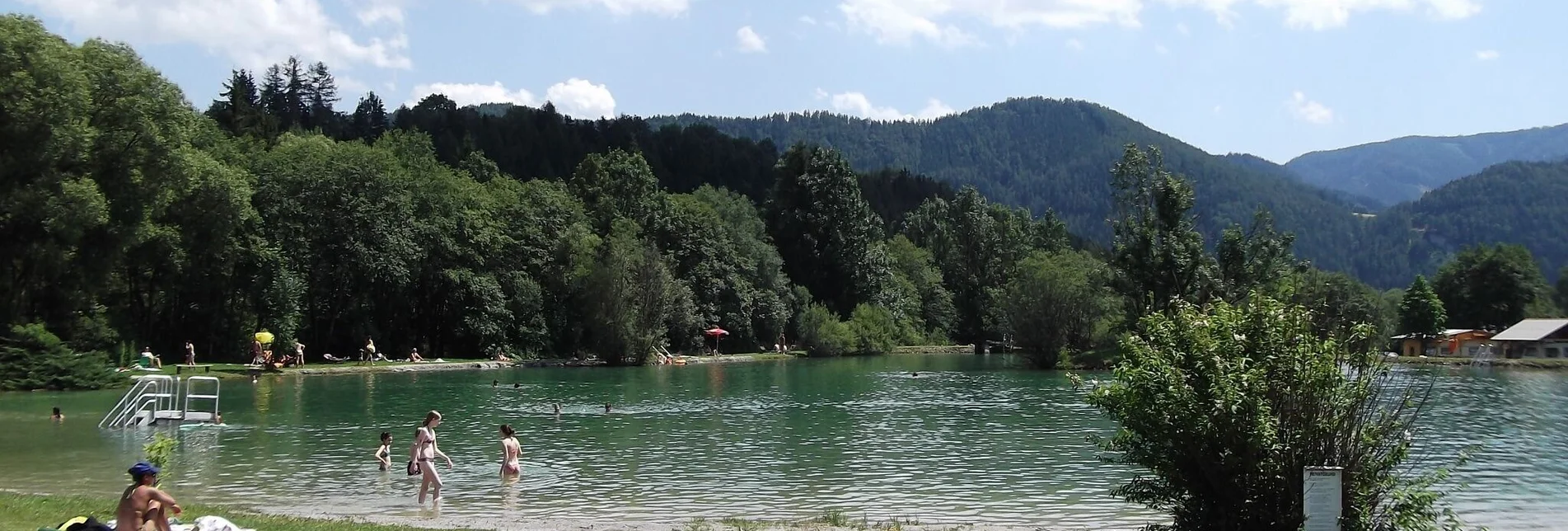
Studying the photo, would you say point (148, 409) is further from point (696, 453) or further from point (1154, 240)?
point (1154, 240)

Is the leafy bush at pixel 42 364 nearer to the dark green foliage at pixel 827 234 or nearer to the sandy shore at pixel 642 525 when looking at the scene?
the sandy shore at pixel 642 525

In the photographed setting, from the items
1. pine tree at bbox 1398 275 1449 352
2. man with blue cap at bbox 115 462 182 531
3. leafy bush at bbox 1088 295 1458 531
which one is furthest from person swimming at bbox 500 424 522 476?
pine tree at bbox 1398 275 1449 352

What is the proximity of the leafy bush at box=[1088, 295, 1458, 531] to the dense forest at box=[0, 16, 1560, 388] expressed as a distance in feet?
2.90

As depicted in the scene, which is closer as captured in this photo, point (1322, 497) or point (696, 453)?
point (1322, 497)

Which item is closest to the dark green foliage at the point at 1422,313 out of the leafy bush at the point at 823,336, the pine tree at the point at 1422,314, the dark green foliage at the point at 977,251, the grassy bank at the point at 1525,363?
the pine tree at the point at 1422,314

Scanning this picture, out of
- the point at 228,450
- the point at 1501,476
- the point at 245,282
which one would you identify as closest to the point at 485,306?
the point at 245,282

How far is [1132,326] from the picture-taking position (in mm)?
66688

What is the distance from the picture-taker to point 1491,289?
11344 cm

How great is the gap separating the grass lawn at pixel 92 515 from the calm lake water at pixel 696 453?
7.78 feet

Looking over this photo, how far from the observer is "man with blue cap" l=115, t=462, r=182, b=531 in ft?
37.5

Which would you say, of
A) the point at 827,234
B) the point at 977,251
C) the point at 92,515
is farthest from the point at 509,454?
the point at 977,251

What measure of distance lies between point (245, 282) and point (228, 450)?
37.7 m

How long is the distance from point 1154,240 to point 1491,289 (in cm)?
6823

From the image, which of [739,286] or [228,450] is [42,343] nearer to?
[228,450]
